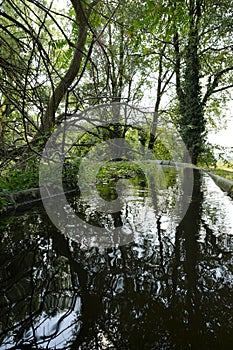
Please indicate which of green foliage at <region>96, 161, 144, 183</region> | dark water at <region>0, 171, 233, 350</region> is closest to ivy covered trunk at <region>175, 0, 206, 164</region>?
green foliage at <region>96, 161, 144, 183</region>

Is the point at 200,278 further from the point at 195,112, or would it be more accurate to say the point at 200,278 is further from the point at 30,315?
the point at 195,112

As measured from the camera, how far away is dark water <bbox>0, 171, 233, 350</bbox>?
3.17ft

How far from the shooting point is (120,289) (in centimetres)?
130

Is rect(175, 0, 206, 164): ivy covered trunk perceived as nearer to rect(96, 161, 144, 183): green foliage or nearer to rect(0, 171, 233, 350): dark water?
rect(96, 161, 144, 183): green foliage

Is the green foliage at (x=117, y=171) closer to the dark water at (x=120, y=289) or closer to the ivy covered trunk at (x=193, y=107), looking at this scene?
the dark water at (x=120, y=289)

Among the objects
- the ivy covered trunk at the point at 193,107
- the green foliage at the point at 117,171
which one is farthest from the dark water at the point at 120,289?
the ivy covered trunk at the point at 193,107

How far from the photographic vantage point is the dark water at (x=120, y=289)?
0.97 m

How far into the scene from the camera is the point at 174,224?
2.33 metres

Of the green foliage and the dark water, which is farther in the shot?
the green foliage

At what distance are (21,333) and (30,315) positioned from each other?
11 centimetres

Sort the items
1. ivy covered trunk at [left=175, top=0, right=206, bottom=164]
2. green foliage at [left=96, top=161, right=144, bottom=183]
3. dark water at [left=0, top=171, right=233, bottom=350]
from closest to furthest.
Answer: dark water at [left=0, top=171, right=233, bottom=350] → green foliage at [left=96, top=161, right=144, bottom=183] → ivy covered trunk at [left=175, top=0, right=206, bottom=164]

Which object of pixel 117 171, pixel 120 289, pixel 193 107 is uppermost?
pixel 193 107

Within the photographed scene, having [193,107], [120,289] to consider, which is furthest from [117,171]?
[193,107]

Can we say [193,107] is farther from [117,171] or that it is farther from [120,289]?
[120,289]
